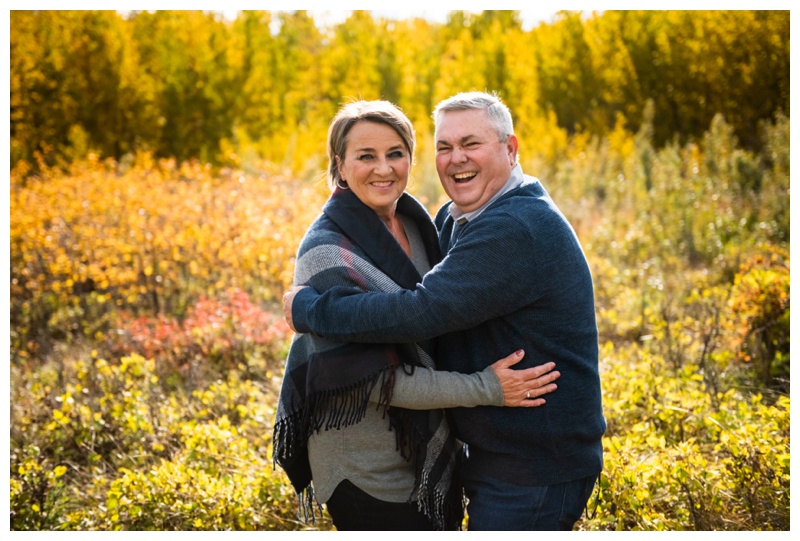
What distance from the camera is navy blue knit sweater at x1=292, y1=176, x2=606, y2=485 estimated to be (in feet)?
6.38

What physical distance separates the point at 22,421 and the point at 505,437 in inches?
Answer: 138

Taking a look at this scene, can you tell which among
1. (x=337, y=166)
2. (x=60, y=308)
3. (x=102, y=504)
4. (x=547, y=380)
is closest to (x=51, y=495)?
(x=102, y=504)

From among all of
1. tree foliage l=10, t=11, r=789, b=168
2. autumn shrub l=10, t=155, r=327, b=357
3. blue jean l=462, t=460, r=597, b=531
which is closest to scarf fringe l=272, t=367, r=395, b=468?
blue jean l=462, t=460, r=597, b=531

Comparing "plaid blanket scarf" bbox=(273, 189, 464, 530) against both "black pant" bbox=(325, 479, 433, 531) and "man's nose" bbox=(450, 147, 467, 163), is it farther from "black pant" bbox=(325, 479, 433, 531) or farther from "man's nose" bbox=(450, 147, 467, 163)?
"man's nose" bbox=(450, 147, 467, 163)

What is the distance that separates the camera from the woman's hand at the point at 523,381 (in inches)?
79.5

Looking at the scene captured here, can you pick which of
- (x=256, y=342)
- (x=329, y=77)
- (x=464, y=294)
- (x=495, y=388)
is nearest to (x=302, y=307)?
(x=464, y=294)

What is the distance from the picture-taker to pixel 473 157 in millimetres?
2186

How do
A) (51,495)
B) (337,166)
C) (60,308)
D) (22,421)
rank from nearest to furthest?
(337,166)
(51,495)
(22,421)
(60,308)

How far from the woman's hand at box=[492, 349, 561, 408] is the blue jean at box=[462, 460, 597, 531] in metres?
0.27

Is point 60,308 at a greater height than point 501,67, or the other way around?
point 501,67

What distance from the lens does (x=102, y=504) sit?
358 cm

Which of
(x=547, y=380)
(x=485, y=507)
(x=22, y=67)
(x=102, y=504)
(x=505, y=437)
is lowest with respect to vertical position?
(x=102, y=504)

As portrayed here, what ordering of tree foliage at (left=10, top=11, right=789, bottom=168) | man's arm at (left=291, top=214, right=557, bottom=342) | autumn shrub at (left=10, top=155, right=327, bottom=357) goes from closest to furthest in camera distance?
man's arm at (left=291, top=214, right=557, bottom=342) → autumn shrub at (left=10, top=155, right=327, bottom=357) → tree foliage at (left=10, top=11, right=789, bottom=168)

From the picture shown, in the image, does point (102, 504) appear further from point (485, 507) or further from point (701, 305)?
point (701, 305)
